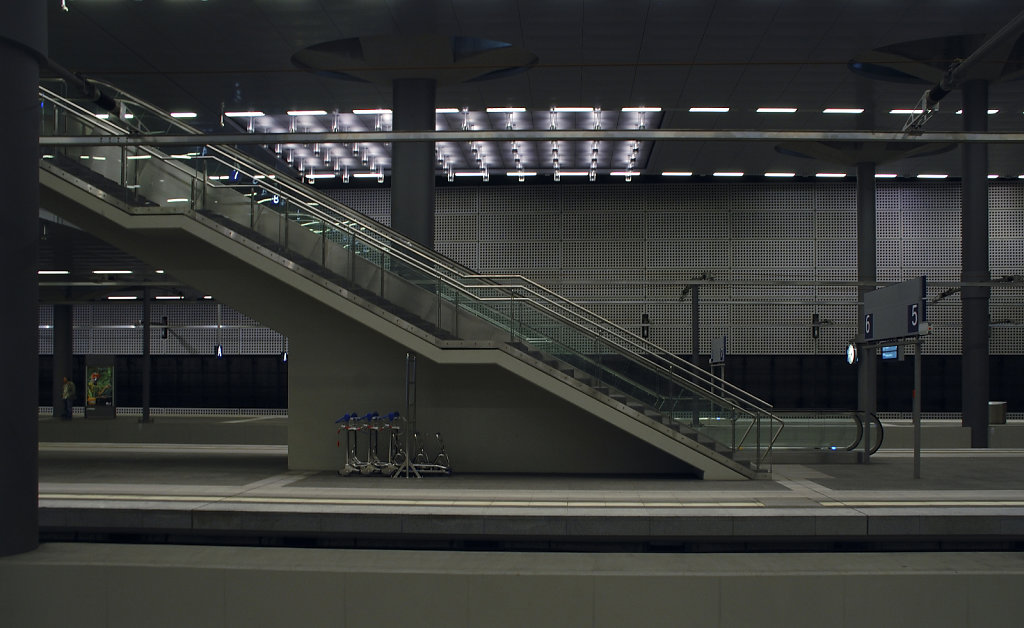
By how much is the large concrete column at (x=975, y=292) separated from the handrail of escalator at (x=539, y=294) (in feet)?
26.5

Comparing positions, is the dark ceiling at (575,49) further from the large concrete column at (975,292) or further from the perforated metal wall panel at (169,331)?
the perforated metal wall panel at (169,331)

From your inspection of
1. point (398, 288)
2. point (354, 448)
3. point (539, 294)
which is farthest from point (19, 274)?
point (539, 294)

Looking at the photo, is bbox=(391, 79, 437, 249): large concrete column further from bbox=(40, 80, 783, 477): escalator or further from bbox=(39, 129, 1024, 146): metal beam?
bbox=(39, 129, 1024, 146): metal beam

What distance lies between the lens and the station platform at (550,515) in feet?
32.1

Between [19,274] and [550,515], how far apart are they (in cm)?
Answer: 581

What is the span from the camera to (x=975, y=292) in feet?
65.2

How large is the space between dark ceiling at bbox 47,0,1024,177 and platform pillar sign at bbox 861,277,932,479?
A: 16.4ft

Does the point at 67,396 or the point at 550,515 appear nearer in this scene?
the point at 550,515

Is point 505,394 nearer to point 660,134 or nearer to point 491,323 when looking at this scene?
point 491,323

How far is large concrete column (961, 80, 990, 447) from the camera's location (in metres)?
19.6

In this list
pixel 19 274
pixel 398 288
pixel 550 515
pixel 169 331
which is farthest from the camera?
pixel 169 331

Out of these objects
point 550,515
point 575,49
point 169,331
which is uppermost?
point 575,49

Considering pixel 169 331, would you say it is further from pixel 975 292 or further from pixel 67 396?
pixel 975 292

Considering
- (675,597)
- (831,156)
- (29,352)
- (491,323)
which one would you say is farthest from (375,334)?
(831,156)
